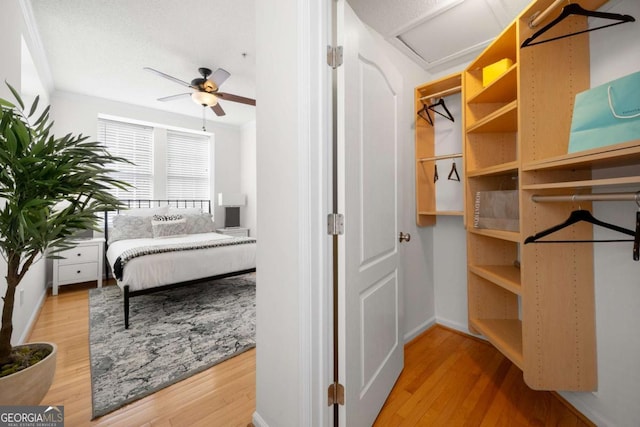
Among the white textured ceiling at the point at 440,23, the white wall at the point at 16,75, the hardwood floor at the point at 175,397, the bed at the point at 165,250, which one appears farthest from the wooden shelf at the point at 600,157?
the white wall at the point at 16,75

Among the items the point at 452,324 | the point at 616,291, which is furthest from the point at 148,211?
the point at 616,291

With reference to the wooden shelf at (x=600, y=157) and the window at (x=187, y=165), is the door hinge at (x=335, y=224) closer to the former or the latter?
the wooden shelf at (x=600, y=157)

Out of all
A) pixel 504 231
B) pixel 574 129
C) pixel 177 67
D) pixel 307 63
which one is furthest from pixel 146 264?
pixel 574 129

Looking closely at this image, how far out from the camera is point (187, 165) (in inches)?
199

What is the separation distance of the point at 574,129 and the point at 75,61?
4441mm

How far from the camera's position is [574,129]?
47.2 inches

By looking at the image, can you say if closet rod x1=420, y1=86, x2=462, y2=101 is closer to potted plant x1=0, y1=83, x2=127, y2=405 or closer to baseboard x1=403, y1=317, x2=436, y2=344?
baseboard x1=403, y1=317, x2=436, y2=344

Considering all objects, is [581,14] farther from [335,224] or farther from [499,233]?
[335,224]

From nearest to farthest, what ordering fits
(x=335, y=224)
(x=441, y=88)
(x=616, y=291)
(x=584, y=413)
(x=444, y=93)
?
(x=335, y=224) < (x=616, y=291) < (x=584, y=413) < (x=444, y=93) < (x=441, y=88)

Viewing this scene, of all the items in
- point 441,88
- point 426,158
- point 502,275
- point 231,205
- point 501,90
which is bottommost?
point 502,275

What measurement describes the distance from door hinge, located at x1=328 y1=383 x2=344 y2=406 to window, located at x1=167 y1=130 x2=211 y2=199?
15.4 ft

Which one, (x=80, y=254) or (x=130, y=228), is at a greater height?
(x=130, y=228)

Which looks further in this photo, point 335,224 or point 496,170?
point 496,170

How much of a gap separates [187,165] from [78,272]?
2.39 meters
